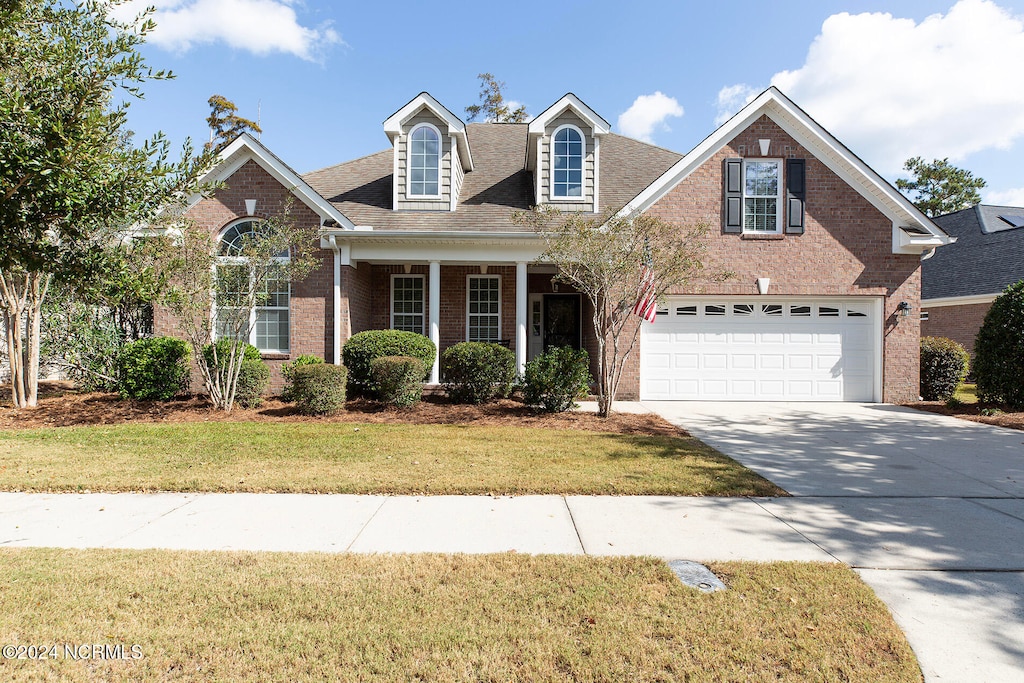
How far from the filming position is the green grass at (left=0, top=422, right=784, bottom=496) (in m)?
5.50

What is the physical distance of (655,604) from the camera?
3131mm

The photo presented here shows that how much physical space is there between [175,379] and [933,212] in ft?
129

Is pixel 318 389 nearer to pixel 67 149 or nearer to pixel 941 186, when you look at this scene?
pixel 67 149

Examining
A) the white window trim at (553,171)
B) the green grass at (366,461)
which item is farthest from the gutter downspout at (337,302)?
the white window trim at (553,171)

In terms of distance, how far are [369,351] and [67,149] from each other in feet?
23.7

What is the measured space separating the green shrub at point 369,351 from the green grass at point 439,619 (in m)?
7.28

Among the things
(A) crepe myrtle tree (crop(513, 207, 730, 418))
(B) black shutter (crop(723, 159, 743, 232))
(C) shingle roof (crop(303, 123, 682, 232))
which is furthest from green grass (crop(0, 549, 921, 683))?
(B) black shutter (crop(723, 159, 743, 232))

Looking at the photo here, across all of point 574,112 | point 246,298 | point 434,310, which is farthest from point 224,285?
point 574,112

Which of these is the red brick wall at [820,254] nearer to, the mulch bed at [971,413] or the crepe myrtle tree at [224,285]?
the mulch bed at [971,413]

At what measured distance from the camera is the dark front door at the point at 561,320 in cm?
1552

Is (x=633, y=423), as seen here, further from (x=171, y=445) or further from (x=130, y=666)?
(x=130, y=666)

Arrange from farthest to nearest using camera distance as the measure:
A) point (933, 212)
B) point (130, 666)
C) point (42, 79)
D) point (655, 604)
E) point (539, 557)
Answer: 1. point (933, 212)
2. point (42, 79)
3. point (539, 557)
4. point (655, 604)
5. point (130, 666)

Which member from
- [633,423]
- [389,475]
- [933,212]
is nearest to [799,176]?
[633,423]

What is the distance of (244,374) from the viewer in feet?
34.2
